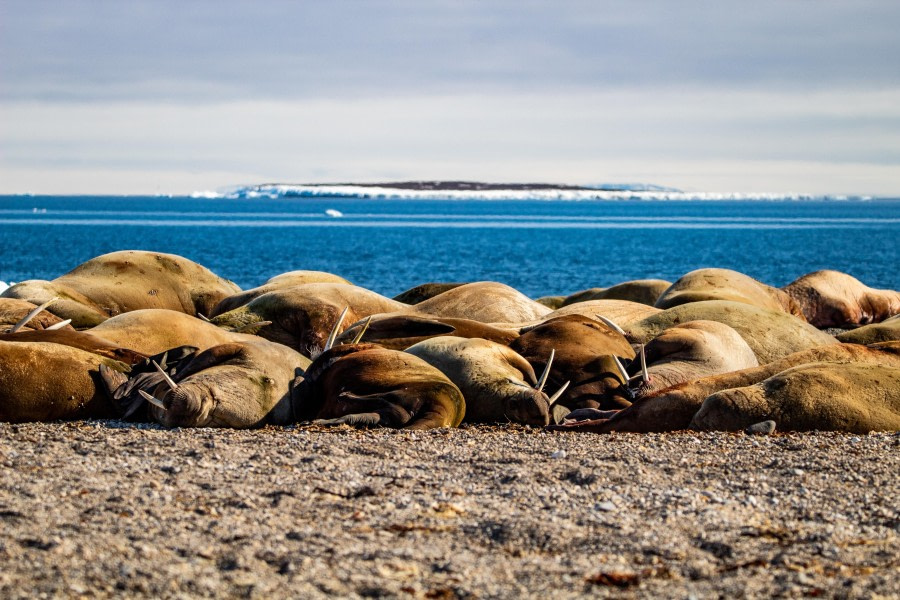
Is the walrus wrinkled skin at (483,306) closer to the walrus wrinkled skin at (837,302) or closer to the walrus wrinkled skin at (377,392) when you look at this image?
the walrus wrinkled skin at (377,392)

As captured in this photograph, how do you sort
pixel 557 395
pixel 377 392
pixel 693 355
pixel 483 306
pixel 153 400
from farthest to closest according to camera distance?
pixel 483 306 < pixel 693 355 < pixel 557 395 < pixel 377 392 < pixel 153 400

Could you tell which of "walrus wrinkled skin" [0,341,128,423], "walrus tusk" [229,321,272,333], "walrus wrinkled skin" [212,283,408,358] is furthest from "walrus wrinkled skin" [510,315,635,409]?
"walrus wrinkled skin" [0,341,128,423]

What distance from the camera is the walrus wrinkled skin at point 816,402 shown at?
8859 millimetres

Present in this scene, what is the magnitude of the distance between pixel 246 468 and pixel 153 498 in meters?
0.95

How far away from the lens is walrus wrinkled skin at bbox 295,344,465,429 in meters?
9.06

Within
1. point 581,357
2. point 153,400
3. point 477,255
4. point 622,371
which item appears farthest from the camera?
point 477,255

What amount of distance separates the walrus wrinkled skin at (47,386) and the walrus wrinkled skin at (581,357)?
13.6ft

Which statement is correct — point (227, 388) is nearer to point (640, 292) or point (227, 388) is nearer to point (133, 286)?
point (133, 286)

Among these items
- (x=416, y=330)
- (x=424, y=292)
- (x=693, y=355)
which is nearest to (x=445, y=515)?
(x=693, y=355)

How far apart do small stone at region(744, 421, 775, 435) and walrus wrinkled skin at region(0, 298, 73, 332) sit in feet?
27.6

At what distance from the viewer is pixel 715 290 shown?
1628 cm

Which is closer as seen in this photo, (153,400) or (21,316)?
(153,400)

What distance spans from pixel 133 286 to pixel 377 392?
29.4 feet

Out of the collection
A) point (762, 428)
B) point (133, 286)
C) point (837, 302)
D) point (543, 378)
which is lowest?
point (837, 302)
